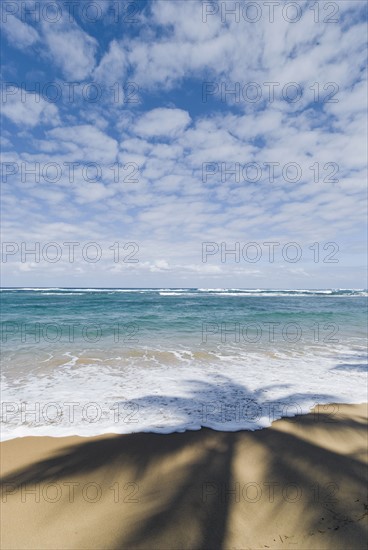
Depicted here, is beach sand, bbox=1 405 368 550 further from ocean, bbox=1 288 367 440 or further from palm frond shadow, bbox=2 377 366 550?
ocean, bbox=1 288 367 440

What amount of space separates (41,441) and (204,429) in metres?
2.66

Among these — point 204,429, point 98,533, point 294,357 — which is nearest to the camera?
point 98,533

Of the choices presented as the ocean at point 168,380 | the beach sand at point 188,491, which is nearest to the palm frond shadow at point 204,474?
the beach sand at point 188,491

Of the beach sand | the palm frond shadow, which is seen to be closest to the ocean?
the palm frond shadow

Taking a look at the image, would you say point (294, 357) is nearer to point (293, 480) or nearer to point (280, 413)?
point (280, 413)

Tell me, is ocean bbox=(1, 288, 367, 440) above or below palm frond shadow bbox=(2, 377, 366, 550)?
below

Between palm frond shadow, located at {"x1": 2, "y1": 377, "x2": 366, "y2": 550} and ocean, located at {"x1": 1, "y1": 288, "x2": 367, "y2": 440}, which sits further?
ocean, located at {"x1": 1, "y1": 288, "x2": 367, "y2": 440}

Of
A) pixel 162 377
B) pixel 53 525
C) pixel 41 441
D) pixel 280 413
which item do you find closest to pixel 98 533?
pixel 53 525

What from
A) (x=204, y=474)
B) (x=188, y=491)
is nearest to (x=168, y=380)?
(x=204, y=474)

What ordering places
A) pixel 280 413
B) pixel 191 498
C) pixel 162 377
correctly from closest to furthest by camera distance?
pixel 191 498 < pixel 280 413 < pixel 162 377

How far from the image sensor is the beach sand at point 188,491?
278 centimetres

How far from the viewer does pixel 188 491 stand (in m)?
3.34

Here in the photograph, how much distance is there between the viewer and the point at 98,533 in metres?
2.84

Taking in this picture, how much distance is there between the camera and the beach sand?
278 centimetres
